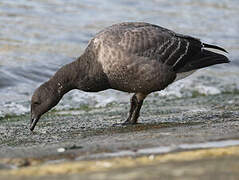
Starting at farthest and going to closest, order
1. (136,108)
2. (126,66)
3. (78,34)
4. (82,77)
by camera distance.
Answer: (78,34) → (136,108) → (82,77) → (126,66)

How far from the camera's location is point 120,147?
4.81 metres

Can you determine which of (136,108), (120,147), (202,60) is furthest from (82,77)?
(120,147)

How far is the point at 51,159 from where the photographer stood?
455cm

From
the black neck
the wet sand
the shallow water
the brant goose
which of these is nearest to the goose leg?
the brant goose

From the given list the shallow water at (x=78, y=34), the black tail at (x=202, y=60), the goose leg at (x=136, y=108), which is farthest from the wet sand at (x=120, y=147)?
the shallow water at (x=78, y=34)

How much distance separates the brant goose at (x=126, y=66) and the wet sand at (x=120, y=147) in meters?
0.50

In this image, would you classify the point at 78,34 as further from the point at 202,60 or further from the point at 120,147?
the point at 120,147

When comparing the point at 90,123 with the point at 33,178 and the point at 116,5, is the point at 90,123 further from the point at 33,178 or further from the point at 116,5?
the point at 116,5

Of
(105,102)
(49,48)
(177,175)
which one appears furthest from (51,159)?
(49,48)

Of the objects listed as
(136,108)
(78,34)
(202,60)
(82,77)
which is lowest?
(78,34)

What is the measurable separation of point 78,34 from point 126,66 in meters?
9.48

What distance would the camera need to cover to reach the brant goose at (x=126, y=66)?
7195mm

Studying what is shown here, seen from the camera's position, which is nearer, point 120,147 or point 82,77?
point 120,147

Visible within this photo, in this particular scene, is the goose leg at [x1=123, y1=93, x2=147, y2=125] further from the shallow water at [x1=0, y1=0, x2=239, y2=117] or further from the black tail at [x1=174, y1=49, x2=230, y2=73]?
the shallow water at [x1=0, y1=0, x2=239, y2=117]
